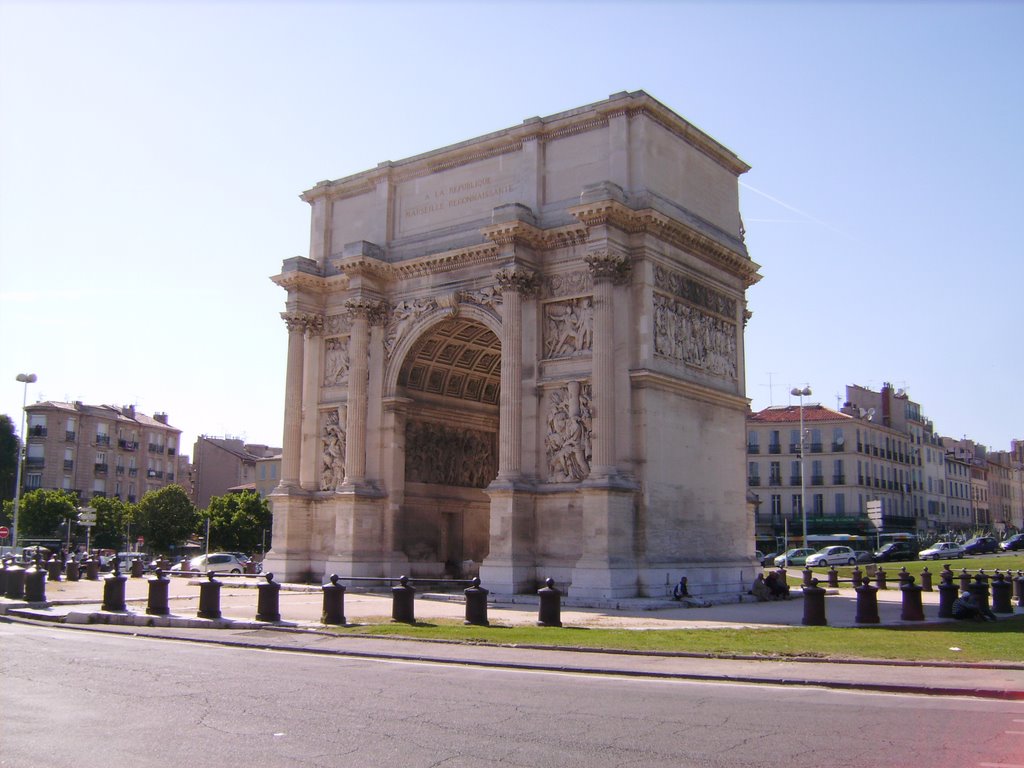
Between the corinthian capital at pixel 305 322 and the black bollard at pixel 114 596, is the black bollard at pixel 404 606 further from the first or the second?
the corinthian capital at pixel 305 322

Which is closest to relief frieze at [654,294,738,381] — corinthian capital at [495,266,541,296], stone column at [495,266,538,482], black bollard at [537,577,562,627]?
corinthian capital at [495,266,541,296]

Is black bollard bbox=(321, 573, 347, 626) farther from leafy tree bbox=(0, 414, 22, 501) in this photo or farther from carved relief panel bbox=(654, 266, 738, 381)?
leafy tree bbox=(0, 414, 22, 501)

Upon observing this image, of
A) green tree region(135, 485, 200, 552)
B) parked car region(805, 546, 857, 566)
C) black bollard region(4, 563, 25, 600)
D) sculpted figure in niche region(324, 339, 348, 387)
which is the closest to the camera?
black bollard region(4, 563, 25, 600)

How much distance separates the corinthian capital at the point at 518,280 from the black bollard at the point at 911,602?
14510 mm

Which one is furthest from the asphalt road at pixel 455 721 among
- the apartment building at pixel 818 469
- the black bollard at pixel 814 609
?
the apartment building at pixel 818 469

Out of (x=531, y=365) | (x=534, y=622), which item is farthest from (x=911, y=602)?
(x=531, y=365)

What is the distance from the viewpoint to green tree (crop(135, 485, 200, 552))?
73438 millimetres

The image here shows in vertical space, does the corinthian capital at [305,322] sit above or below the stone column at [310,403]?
above

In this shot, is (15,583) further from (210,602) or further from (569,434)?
(569,434)

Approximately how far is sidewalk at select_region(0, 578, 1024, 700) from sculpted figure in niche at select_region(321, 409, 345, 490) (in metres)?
4.45

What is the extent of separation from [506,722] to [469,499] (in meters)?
28.6

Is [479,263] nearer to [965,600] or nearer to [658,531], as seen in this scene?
[658,531]

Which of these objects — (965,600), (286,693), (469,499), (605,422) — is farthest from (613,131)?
(286,693)

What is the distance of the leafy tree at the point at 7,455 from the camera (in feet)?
262
